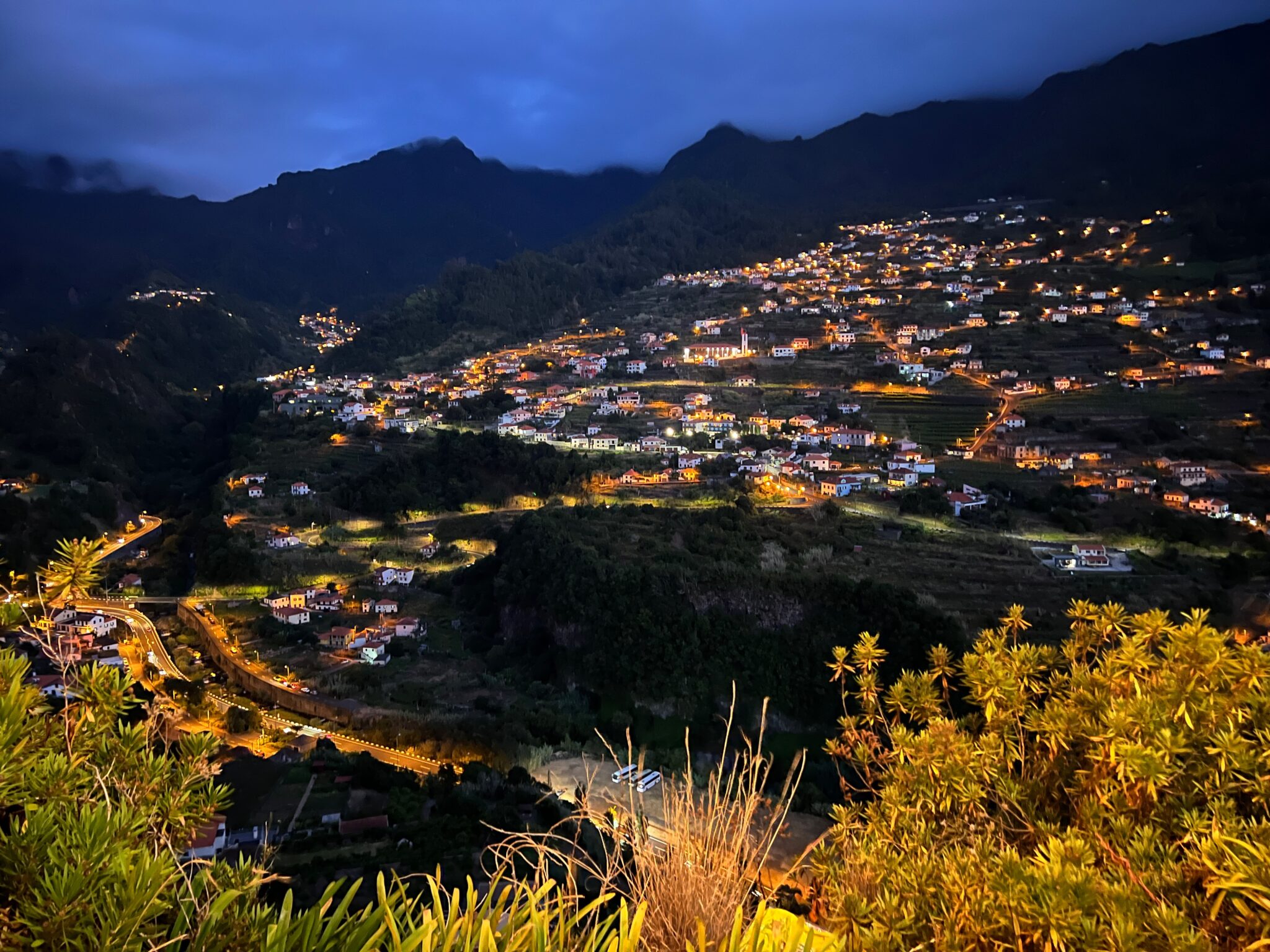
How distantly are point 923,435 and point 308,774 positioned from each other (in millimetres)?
21676

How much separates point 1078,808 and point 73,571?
9.65ft

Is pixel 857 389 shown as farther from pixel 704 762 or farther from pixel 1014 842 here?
pixel 1014 842

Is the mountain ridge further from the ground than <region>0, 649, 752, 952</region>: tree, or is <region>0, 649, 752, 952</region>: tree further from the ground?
the mountain ridge

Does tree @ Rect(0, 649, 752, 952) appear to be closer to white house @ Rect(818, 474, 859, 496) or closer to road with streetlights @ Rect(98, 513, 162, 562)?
white house @ Rect(818, 474, 859, 496)

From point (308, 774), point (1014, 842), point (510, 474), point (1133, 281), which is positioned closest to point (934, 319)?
point (1133, 281)

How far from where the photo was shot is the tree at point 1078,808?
154cm

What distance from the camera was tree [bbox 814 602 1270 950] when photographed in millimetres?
1544

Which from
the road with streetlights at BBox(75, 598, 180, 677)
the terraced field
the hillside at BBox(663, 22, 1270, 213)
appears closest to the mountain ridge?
the hillside at BBox(663, 22, 1270, 213)

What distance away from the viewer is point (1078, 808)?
222 centimetres

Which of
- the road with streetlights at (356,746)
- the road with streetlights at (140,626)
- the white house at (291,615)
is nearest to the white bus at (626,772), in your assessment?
the road with streetlights at (356,746)

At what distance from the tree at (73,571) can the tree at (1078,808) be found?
2.19 m

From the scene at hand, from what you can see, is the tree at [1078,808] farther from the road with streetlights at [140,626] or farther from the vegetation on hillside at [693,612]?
the road with streetlights at [140,626]

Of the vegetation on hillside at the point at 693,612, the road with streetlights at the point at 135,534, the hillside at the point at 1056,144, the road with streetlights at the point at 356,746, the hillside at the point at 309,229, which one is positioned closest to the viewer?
the road with streetlights at the point at 356,746

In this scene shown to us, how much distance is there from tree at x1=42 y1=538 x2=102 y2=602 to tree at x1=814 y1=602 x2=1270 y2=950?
2.19m
